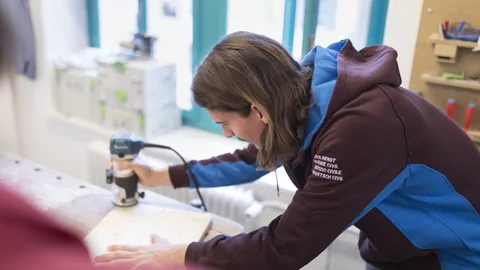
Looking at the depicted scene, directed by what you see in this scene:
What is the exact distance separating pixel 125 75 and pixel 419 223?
1386 mm

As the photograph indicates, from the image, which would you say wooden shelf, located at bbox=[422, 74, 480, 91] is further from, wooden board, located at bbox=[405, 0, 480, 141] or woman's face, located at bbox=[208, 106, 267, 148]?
woman's face, located at bbox=[208, 106, 267, 148]

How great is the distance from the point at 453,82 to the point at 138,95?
119 cm

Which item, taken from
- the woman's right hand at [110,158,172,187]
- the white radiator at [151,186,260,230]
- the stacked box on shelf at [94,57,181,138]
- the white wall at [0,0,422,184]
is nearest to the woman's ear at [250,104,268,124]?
the woman's right hand at [110,158,172,187]

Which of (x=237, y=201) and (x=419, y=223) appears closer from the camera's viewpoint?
(x=419, y=223)

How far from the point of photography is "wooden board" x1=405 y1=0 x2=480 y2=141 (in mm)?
1488

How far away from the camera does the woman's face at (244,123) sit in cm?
111

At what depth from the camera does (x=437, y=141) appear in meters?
1.05

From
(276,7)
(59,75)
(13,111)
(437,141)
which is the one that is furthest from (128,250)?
(13,111)

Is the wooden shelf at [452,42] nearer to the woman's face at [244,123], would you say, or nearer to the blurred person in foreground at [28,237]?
the woman's face at [244,123]

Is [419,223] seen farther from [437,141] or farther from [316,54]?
[316,54]

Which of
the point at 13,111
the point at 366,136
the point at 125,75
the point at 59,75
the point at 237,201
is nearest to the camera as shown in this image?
the point at 366,136

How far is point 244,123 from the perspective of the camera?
44.1 inches

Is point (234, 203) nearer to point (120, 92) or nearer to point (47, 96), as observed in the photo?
point (120, 92)

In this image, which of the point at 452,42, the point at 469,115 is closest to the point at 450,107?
the point at 469,115
